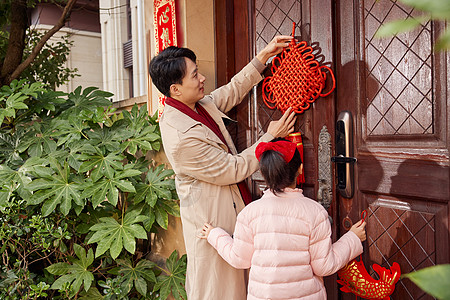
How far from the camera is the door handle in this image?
2129 millimetres

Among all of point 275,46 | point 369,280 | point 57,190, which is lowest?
point 369,280

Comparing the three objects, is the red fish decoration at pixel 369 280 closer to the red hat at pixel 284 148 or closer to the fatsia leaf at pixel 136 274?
the red hat at pixel 284 148

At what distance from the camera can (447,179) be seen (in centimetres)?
172

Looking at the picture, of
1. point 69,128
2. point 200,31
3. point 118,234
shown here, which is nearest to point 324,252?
point 118,234

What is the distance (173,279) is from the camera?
9.62 ft

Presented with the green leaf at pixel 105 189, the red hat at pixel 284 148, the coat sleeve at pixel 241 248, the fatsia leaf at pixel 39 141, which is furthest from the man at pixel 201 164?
the fatsia leaf at pixel 39 141

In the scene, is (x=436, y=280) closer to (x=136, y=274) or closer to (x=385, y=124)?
(x=385, y=124)

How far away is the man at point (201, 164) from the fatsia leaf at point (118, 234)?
517 millimetres

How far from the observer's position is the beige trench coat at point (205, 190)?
226cm

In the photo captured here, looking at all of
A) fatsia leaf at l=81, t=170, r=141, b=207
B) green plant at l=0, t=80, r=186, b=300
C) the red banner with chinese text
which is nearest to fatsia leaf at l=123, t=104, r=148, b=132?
green plant at l=0, t=80, r=186, b=300

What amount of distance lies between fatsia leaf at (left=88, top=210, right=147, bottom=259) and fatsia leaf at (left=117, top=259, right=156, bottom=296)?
0.95ft

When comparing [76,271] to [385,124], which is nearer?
[385,124]

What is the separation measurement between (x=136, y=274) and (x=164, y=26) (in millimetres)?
1760

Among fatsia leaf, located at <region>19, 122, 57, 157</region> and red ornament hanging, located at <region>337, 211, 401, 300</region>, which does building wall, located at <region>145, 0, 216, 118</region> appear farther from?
red ornament hanging, located at <region>337, 211, 401, 300</region>
